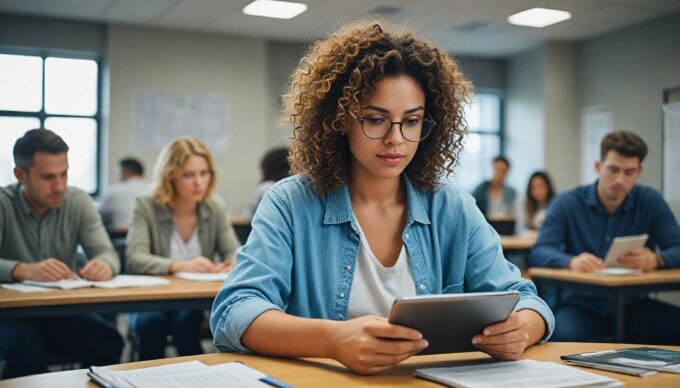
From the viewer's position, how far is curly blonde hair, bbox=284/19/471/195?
4.88 ft

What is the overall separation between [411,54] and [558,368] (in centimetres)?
74

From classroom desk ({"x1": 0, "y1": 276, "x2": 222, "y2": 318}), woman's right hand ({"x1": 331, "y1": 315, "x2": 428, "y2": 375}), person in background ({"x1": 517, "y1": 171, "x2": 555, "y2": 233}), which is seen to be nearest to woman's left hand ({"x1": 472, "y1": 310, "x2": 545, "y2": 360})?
woman's right hand ({"x1": 331, "y1": 315, "x2": 428, "y2": 375})

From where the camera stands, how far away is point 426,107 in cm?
160

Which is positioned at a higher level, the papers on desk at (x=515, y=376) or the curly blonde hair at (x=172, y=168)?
the curly blonde hair at (x=172, y=168)

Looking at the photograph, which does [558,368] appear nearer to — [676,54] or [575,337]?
[575,337]

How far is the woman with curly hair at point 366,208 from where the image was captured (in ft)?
4.64

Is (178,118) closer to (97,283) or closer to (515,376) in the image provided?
(97,283)

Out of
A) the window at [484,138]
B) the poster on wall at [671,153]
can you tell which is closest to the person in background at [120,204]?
the window at [484,138]

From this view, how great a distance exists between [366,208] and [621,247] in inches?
78.7

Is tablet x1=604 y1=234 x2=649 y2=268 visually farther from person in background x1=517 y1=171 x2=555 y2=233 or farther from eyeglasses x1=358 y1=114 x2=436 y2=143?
person in background x1=517 y1=171 x2=555 y2=233

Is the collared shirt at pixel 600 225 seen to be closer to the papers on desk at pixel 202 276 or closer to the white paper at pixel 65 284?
the papers on desk at pixel 202 276

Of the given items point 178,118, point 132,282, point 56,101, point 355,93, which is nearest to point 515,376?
point 355,93

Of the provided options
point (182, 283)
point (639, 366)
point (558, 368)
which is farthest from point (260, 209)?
point (182, 283)

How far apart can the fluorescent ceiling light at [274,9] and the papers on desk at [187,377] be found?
5062 mm
